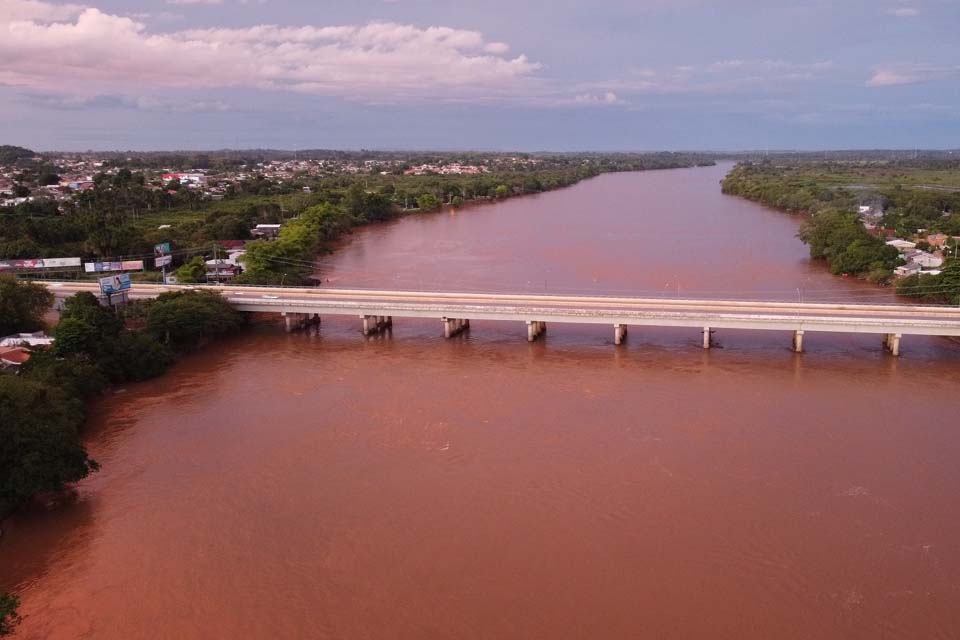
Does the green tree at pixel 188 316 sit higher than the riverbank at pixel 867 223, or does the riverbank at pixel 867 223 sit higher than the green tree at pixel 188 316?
the riverbank at pixel 867 223

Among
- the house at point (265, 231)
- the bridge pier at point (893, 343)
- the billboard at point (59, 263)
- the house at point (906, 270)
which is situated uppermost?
the house at point (265, 231)

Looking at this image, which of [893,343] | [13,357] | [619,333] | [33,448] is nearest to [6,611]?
[33,448]

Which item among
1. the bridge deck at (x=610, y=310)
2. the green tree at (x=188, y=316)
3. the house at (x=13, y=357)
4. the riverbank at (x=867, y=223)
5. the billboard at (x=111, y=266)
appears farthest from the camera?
the riverbank at (x=867, y=223)

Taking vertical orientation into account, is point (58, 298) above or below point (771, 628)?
above

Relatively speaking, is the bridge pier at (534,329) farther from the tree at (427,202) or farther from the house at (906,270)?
the tree at (427,202)

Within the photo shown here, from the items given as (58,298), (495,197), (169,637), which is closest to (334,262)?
(58,298)

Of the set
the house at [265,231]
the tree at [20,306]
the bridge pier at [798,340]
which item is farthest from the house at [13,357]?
the house at [265,231]

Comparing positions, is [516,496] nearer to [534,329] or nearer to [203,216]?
[534,329]

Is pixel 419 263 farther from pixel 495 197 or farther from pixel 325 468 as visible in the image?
pixel 495 197
